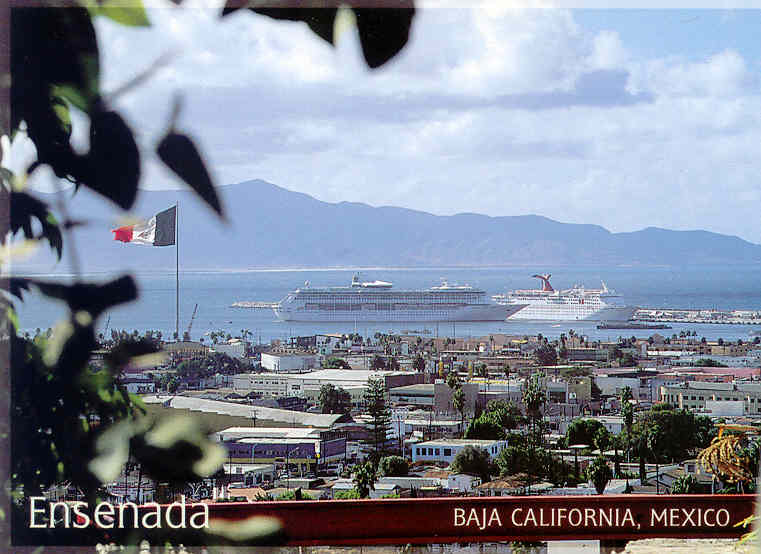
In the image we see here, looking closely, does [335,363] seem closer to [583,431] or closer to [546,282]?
[546,282]

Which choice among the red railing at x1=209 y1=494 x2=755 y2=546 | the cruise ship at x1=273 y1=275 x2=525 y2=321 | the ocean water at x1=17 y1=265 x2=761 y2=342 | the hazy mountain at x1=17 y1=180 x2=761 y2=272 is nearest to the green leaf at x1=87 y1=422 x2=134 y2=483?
the hazy mountain at x1=17 y1=180 x2=761 y2=272

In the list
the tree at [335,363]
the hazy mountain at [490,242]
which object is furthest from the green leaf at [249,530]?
the tree at [335,363]

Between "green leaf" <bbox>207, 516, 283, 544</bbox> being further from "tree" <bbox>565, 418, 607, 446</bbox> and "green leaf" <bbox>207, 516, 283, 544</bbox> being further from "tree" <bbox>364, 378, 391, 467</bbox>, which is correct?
"tree" <bbox>565, 418, 607, 446</bbox>

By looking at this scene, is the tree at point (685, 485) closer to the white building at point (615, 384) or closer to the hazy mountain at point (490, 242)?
the white building at point (615, 384)

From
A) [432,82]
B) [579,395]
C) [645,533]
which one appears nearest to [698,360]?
[579,395]

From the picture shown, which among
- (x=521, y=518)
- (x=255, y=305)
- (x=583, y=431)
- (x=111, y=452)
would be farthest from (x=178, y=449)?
(x=583, y=431)

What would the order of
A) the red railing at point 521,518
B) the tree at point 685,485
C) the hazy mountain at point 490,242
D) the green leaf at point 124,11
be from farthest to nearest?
the tree at point 685,485, the red railing at point 521,518, the hazy mountain at point 490,242, the green leaf at point 124,11

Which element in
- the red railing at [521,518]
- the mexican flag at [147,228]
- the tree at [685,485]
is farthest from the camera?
the tree at [685,485]
